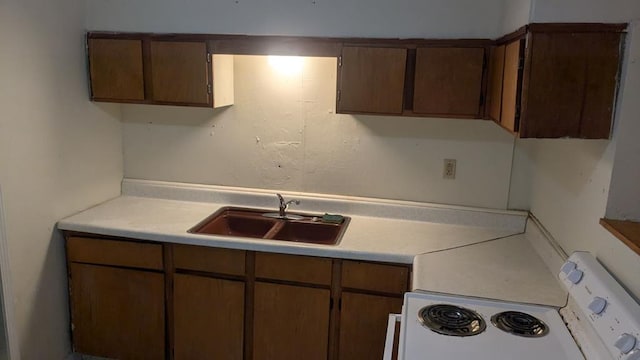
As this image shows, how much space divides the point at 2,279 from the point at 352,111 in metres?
1.74

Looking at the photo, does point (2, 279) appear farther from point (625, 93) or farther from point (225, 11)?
point (625, 93)

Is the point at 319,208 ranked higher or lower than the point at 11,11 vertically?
lower

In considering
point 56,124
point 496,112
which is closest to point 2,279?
point 56,124

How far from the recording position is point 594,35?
1.62 m

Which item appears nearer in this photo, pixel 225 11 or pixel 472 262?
pixel 472 262

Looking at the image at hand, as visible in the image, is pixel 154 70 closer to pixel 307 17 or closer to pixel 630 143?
pixel 307 17

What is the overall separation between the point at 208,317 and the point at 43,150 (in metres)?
1.11

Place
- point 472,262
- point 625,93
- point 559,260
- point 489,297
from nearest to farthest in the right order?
point 625,93, point 489,297, point 559,260, point 472,262

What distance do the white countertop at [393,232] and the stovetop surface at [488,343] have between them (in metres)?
0.20

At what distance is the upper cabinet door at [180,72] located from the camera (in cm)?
257

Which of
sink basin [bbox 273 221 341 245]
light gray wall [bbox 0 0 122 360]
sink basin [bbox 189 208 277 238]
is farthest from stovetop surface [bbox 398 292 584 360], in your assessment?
light gray wall [bbox 0 0 122 360]

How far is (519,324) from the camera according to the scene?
5.67 feet

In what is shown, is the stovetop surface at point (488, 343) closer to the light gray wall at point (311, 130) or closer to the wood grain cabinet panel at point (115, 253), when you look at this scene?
the light gray wall at point (311, 130)

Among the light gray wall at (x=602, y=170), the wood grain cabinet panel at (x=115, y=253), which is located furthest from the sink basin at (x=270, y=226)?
the light gray wall at (x=602, y=170)
